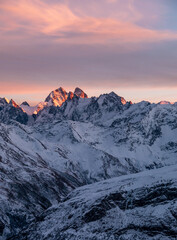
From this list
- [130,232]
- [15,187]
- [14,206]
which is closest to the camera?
[130,232]

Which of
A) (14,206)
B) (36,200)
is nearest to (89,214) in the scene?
(14,206)

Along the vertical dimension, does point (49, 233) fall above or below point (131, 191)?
below

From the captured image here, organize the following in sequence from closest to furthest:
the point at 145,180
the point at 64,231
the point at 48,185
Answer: the point at 64,231, the point at 145,180, the point at 48,185

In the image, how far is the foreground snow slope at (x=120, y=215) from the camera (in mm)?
47375

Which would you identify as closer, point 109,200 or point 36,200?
point 109,200

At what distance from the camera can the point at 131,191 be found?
5728 cm

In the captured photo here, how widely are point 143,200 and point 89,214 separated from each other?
7.63 metres

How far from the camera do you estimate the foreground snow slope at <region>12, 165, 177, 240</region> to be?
47375mm

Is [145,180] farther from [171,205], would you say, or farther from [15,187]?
[15,187]

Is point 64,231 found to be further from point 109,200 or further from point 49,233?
point 109,200

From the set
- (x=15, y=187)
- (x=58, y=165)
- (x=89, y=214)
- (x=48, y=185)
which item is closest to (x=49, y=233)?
(x=89, y=214)

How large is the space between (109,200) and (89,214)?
13.7ft

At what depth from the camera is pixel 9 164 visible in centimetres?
13188

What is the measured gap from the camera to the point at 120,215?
51.8m
